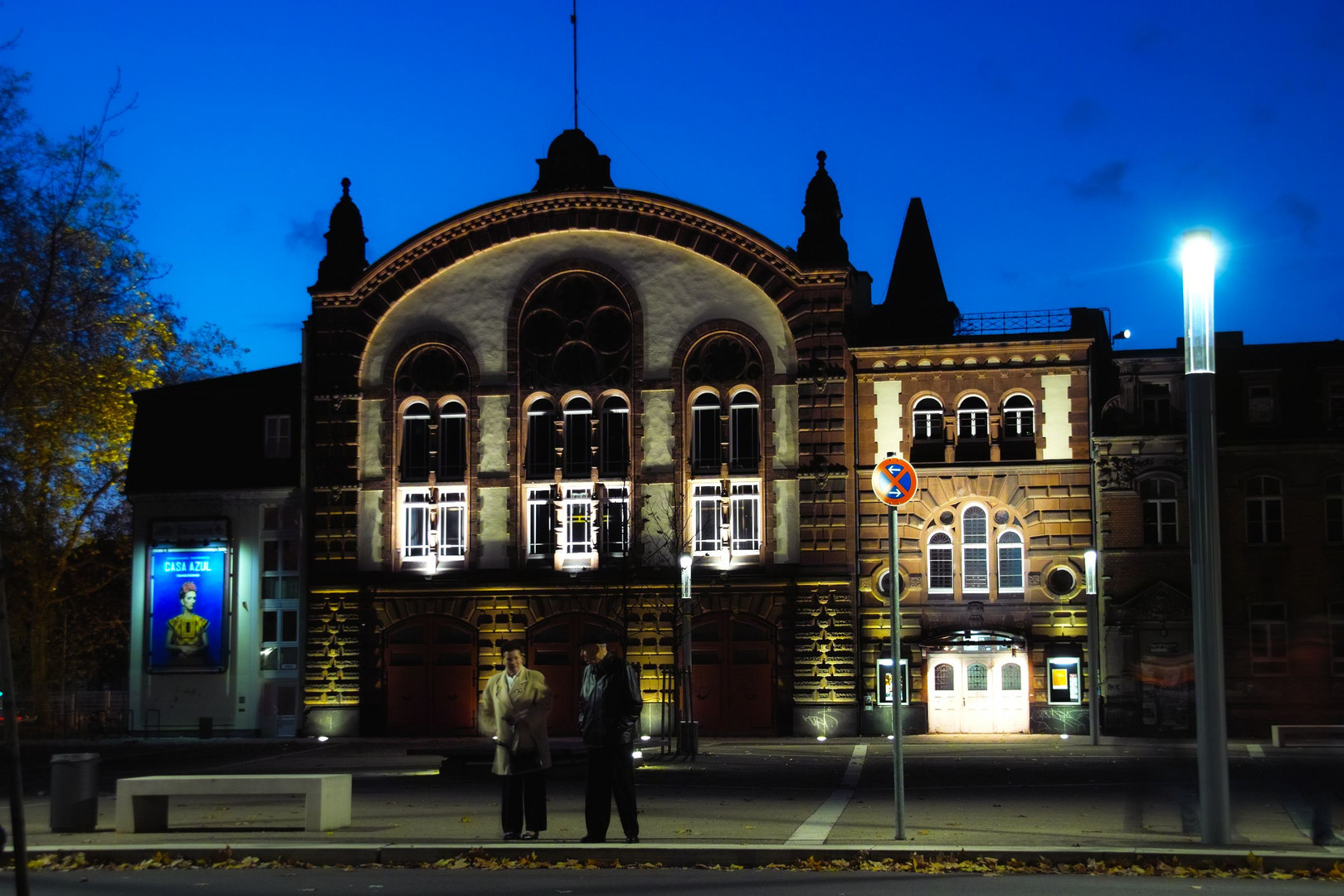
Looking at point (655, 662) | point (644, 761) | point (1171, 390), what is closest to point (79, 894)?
point (644, 761)

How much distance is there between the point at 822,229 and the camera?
44.0m

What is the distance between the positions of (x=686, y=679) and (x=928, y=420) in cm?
1227

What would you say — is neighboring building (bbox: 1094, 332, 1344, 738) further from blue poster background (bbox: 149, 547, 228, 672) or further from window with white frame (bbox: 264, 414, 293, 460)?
blue poster background (bbox: 149, 547, 228, 672)

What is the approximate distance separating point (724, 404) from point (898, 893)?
101 feet

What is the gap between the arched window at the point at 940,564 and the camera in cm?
4266

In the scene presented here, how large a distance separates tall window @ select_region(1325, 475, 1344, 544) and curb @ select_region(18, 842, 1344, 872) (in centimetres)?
2874

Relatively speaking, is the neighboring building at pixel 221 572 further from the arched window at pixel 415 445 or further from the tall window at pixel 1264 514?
the tall window at pixel 1264 514

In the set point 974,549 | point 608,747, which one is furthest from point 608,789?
point 974,549

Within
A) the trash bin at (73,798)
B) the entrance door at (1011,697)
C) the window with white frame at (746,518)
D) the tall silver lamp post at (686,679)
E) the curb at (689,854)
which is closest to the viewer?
the curb at (689,854)

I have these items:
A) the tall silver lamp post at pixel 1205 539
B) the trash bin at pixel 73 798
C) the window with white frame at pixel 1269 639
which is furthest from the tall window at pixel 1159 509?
the trash bin at pixel 73 798

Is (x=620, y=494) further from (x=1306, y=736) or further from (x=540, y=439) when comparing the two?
(x=1306, y=736)

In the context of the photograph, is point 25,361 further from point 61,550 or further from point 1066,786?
point 61,550

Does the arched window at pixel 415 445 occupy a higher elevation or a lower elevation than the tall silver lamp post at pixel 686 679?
higher

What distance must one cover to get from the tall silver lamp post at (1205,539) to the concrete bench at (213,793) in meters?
9.31
